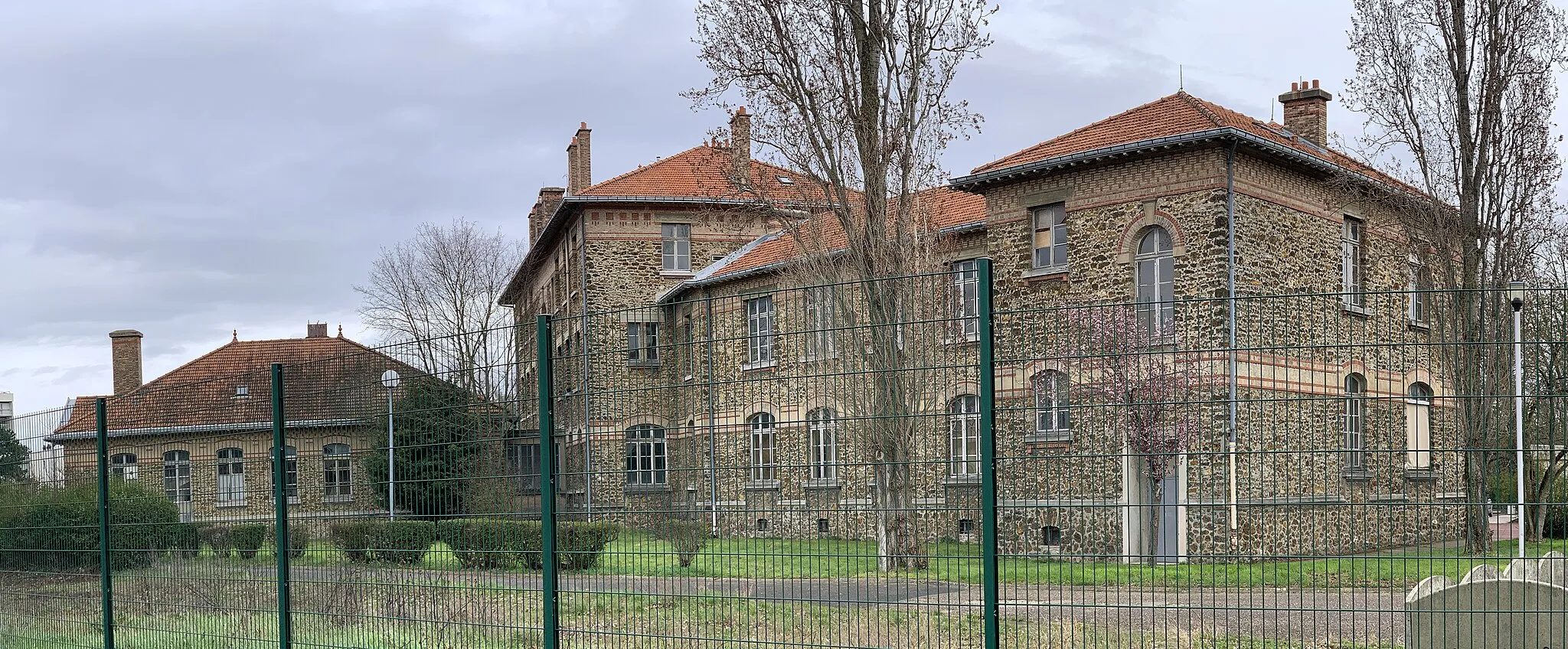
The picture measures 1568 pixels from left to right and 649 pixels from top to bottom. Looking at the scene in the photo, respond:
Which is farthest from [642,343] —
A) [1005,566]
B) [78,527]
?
[78,527]

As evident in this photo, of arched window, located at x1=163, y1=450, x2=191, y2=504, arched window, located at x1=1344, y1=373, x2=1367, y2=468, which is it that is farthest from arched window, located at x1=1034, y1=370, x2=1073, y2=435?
arched window, located at x1=163, y1=450, x2=191, y2=504

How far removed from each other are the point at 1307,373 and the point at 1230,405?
415 mm

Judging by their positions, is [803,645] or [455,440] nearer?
[803,645]

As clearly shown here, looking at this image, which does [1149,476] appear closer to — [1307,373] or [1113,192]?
[1307,373]

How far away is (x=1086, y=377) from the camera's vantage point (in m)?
6.61

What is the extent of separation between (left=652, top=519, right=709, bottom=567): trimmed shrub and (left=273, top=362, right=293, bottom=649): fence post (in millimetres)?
3192

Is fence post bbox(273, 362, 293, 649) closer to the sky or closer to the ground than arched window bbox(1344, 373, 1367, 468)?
closer to the ground

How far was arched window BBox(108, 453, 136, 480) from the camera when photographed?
1077 centimetres

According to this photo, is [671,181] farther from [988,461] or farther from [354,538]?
[988,461]

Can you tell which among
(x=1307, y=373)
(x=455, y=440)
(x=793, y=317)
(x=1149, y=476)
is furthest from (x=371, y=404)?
(x=1307, y=373)

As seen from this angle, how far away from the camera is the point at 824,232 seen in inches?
966

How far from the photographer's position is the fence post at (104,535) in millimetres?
10594

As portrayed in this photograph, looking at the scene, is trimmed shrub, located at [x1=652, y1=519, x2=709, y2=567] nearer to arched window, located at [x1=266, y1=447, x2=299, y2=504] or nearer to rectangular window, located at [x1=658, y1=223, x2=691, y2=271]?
arched window, located at [x1=266, y1=447, x2=299, y2=504]

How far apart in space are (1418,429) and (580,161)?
43.2 m
